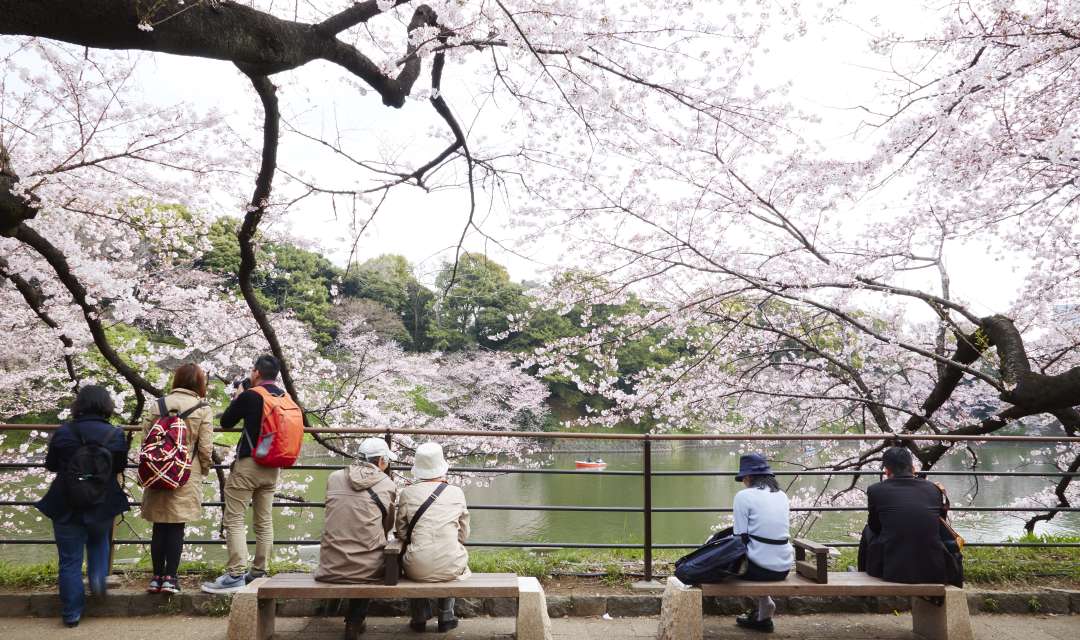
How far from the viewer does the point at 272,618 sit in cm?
329

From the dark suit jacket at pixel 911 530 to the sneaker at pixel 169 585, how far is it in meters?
3.81

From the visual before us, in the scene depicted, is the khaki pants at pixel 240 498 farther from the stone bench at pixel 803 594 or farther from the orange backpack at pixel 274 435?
the stone bench at pixel 803 594

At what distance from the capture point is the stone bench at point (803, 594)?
317cm

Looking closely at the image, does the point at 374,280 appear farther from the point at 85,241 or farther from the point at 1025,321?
the point at 1025,321

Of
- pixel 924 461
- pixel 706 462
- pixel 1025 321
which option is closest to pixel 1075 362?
pixel 1025 321

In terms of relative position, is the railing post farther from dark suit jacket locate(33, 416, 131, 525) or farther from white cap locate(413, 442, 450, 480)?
dark suit jacket locate(33, 416, 131, 525)

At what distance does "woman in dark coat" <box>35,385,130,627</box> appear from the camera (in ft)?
11.2

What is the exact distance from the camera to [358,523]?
313 centimetres

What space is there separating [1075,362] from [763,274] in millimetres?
4158

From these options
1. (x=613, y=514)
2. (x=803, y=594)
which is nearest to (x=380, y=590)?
(x=803, y=594)

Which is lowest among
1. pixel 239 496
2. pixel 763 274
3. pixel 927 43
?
pixel 239 496

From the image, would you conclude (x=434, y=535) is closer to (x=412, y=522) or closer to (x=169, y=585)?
(x=412, y=522)

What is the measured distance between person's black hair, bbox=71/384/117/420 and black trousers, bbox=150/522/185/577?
2.26 ft

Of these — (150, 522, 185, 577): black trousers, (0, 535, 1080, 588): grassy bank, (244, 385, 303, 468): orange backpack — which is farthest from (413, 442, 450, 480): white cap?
(150, 522, 185, 577): black trousers
